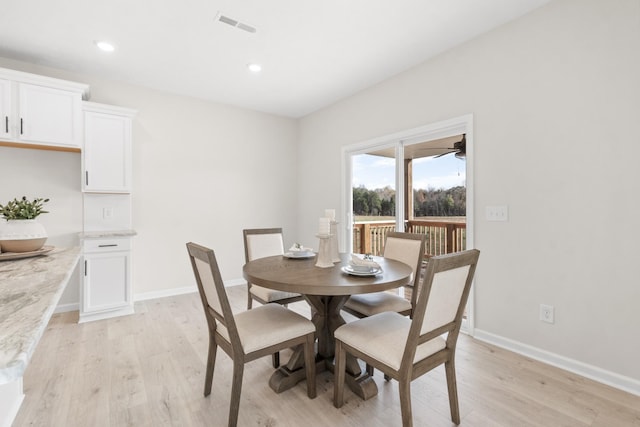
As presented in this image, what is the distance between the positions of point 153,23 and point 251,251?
208 centimetres

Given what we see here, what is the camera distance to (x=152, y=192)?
150 inches

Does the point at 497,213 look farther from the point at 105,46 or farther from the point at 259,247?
the point at 105,46

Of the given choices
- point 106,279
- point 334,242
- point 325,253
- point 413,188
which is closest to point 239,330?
point 325,253

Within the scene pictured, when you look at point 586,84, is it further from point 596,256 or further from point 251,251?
point 251,251

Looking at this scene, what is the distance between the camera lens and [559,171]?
2188mm

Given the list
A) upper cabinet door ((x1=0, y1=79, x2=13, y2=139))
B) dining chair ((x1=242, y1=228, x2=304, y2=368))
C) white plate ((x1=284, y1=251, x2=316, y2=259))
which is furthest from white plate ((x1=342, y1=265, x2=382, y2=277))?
upper cabinet door ((x1=0, y1=79, x2=13, y2=139))

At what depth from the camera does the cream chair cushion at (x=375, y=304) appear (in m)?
2.17

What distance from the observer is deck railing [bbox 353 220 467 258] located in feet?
9.78

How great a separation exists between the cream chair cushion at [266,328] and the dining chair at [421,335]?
0.81ft

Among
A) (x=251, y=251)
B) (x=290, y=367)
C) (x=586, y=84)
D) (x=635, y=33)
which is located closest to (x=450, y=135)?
(x=586, y=84)

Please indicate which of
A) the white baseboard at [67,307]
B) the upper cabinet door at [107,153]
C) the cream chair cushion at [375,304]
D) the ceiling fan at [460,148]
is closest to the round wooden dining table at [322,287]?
the cream chair cushion at [375,304]

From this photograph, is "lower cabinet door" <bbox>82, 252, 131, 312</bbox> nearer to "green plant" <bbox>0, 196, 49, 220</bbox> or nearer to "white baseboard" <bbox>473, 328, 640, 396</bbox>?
"green plant" <bbox>0, 196, 49, 220</bbox>

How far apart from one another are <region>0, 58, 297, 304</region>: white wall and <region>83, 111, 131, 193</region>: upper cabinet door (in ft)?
1.06

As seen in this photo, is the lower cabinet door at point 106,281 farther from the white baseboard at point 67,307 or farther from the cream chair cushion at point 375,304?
the cream chair cushion at point 375,304
